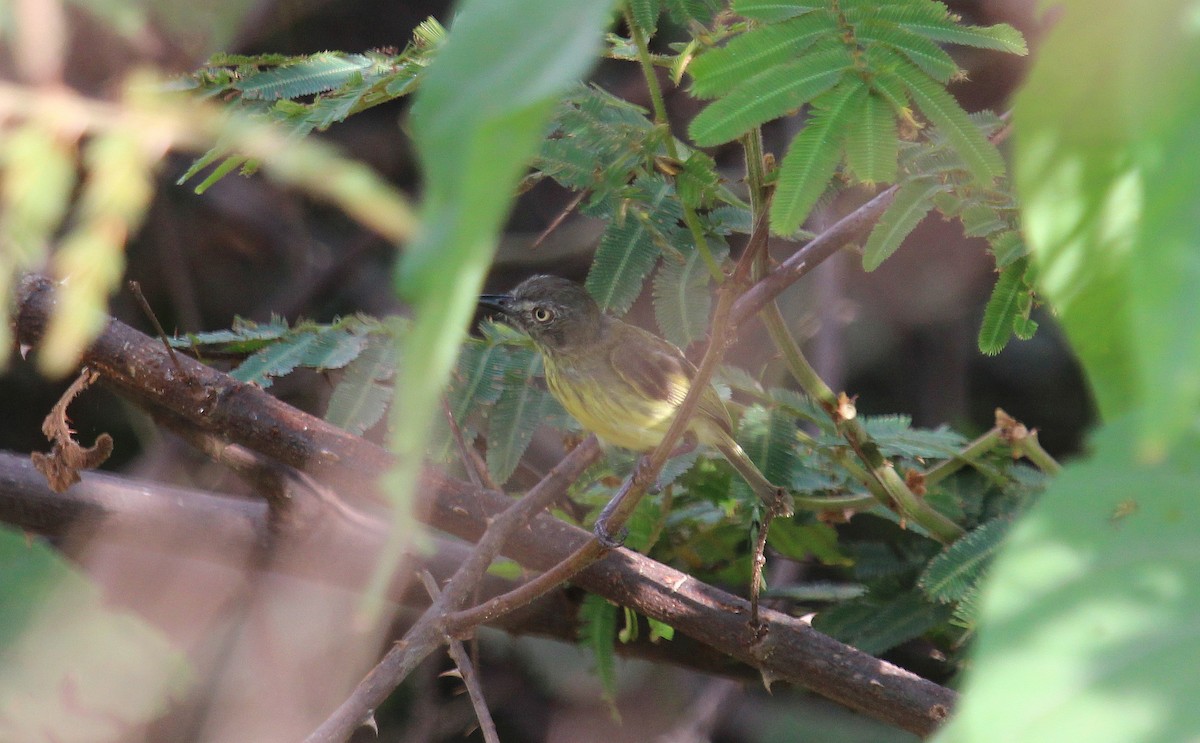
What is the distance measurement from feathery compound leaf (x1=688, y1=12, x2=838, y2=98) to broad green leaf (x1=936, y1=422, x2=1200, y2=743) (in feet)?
3.08

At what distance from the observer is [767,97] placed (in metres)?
1.52

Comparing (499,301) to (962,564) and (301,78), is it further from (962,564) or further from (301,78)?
(962,564)

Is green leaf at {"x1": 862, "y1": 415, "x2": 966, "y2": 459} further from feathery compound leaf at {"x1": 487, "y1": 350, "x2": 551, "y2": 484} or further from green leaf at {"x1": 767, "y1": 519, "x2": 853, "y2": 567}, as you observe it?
feathery compound leaf at {"x1": 487, "y1": 350, "x2": 551, "y2": 484}

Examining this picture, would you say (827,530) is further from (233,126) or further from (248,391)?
(233,126)

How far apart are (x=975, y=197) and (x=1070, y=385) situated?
358 centimetres

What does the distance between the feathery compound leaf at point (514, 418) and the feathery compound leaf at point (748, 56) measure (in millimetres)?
1351

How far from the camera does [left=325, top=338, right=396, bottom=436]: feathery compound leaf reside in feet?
8.85

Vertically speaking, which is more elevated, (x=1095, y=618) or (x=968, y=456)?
(x=1095, y=618)

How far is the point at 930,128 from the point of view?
2311mm

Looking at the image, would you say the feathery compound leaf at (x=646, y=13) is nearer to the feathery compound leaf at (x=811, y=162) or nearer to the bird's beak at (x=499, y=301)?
the feathery compound leaf at (x=811, y=162)

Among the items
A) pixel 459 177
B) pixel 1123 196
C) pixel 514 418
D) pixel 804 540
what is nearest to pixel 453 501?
pixel 514 418

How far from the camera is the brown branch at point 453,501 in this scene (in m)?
2.46

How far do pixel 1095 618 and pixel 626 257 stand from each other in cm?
199

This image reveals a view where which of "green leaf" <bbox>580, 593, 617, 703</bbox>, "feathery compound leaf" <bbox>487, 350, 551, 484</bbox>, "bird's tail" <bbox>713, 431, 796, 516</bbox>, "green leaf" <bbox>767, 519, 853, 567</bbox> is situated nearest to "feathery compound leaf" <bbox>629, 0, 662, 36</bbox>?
"bird's tail" <bbox>713, 431, 796, 516</bbox>
